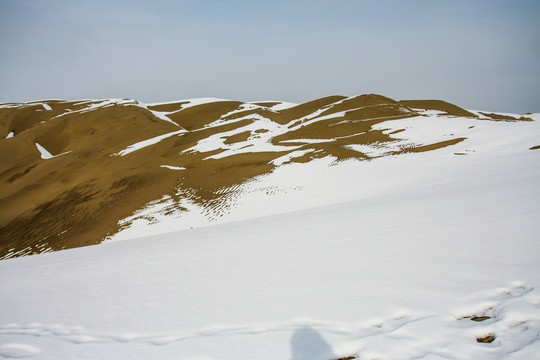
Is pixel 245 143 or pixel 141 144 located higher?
pixel 141 144

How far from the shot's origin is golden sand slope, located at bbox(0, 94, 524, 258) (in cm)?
1861

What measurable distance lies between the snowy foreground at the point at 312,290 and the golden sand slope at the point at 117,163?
34.1 ft

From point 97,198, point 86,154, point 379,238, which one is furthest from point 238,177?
point 86,154

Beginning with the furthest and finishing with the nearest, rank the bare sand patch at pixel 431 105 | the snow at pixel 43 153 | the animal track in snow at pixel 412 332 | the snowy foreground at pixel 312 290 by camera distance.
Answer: the bare sand patch at pixel 431 105 < the snow at pixel 43 153 < the snowy foreground at pixel 312 290 < the animal track in snow at pixel 412 332

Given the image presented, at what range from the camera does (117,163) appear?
28.9 meters

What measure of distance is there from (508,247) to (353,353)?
3.39 m

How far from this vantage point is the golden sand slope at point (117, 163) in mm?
18609

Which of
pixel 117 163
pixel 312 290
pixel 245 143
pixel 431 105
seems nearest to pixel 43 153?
pixel 117 163

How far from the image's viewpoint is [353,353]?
3.39m

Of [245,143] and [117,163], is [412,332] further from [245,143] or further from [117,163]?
[117,163]

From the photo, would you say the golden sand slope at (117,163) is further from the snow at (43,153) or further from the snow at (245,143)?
the snow at (43,153)

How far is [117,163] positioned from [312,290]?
28.1m

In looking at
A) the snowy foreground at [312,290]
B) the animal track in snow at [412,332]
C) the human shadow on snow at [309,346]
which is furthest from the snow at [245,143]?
the human shadow on snow at [309,346]

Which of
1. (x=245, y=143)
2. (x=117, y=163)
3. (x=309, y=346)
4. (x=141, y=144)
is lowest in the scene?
(x=309, y=346)
